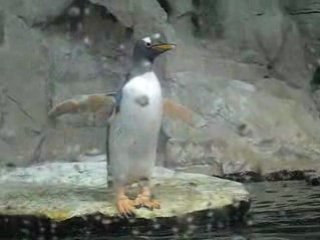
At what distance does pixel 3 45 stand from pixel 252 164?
2239 mm

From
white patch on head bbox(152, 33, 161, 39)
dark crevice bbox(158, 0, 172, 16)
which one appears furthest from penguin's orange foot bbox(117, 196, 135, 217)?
dark crevice bbox(158, 0, 172, 16)

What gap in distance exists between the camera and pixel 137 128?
4594mm

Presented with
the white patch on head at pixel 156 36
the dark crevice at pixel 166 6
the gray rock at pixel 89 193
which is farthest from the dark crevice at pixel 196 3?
the gray rock at pixel 89 193

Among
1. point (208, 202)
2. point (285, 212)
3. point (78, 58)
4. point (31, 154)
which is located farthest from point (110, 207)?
point (78, 58)

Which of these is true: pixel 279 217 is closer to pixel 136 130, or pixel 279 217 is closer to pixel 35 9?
pixel 136 130

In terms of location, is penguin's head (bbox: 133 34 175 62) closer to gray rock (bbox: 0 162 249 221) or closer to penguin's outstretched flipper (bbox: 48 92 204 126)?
penguin's outstretched flipper (bbox: 48 92 204 126)

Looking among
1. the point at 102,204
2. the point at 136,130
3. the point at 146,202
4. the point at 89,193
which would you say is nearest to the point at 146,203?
the point at 146,202

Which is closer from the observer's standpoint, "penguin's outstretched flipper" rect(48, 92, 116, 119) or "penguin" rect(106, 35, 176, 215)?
"penguin" rect(106, 35, 176, 215)

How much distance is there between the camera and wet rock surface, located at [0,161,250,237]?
177 inches

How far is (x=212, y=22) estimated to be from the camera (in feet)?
26.8

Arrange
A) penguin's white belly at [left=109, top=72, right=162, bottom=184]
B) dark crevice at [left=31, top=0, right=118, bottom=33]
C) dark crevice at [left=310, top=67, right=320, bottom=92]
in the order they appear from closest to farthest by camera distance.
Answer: penguin's white belly at [left=109, top=72, right=162, bottom=184], dark crevice at [left=31, top=0, right=118, bottom=33], dark crevice at [left=310, top=67, right=320, bottom=92]

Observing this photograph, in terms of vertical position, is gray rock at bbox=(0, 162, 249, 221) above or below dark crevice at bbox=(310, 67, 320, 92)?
below

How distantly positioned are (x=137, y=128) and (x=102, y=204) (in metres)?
0.44

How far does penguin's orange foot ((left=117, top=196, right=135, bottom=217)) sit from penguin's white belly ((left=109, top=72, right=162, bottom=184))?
0.62ft
